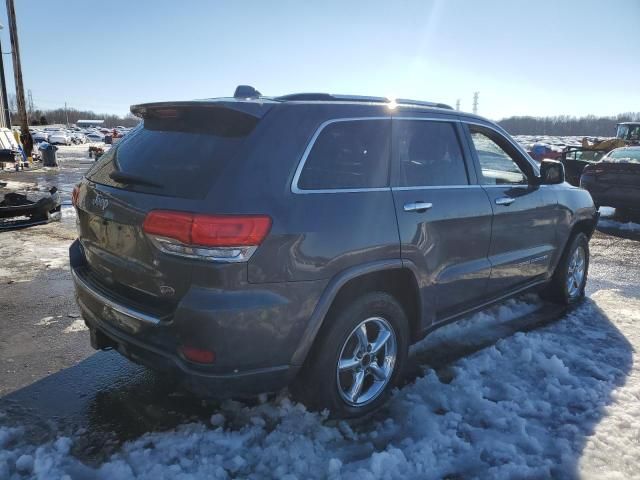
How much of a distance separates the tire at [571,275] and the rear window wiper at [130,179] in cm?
409

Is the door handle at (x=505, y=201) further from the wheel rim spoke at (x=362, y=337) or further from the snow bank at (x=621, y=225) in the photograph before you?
the snow bank at (x=621, y=225)

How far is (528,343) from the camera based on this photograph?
13.5 feet

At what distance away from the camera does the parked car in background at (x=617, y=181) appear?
9.66 m

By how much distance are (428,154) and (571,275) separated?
278 cm

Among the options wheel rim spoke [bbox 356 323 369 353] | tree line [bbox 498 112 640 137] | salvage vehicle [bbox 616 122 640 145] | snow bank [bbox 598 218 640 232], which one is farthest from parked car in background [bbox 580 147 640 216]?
tree line [bbox 498 112 640 137]

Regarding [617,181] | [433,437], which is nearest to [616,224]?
[617,181]

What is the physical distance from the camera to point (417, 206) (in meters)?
3.13

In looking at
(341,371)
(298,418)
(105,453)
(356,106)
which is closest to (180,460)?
(105,453)

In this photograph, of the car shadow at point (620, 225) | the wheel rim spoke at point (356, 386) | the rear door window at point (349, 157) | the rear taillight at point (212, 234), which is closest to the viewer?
the rear taillight at point (212, 234)

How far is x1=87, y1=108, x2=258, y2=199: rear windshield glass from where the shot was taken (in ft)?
8.28

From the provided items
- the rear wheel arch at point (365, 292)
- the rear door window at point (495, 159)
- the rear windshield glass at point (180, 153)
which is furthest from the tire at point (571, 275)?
the rear windshield glass at point (180, 153)

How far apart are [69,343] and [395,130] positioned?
10.1 feet

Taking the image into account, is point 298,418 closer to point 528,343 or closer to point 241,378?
point 241,378

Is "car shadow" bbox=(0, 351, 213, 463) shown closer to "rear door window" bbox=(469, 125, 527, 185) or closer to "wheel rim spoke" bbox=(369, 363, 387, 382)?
"wheel rim spoke" bbox=(369, 363, 387, 382)
